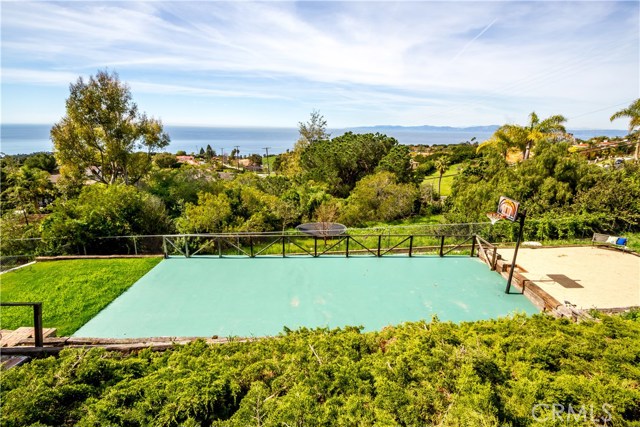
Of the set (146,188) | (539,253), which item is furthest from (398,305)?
(146,188)

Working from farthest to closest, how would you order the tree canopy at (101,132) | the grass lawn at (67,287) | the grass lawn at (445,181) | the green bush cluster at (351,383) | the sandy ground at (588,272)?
the grass lawn at (445,181) < the tree canopy at (101,132) < the sandy ground at (588,272) < the grass lawn at (67,287) < the green bush cluster at (351,383)

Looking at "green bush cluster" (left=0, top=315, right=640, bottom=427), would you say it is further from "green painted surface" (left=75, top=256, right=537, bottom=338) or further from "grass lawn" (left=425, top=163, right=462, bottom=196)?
"grass lawn" (left=425, top=163, right=462, bottom=196)

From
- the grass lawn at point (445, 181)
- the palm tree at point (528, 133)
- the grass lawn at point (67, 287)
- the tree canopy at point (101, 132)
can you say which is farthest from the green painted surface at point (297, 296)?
the grass lawn at point (445, 181)

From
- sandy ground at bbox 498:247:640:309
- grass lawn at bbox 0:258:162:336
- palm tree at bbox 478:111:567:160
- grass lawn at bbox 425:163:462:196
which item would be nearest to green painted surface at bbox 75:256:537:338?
grass lawn at bbox 0:258:162:336

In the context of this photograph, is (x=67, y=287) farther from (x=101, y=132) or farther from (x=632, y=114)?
(x=632, y=114)

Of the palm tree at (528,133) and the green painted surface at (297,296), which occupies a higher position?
the palm tree at (528,133)

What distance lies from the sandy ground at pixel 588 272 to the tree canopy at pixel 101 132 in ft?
63.1

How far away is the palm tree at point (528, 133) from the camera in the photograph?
73.5 feet

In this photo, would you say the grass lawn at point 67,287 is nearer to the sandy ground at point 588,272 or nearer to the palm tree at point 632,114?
the sandy ground at point 588,272

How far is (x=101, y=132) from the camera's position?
56.9 feet

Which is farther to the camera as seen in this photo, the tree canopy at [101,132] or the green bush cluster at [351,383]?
the tree canopy at [101,132]

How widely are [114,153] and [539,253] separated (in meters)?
20.6


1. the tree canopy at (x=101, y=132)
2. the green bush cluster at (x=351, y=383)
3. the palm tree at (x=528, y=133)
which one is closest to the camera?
the green bush cluster at (x=351, y=383)

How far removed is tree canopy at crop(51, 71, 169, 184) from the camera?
1631cm
